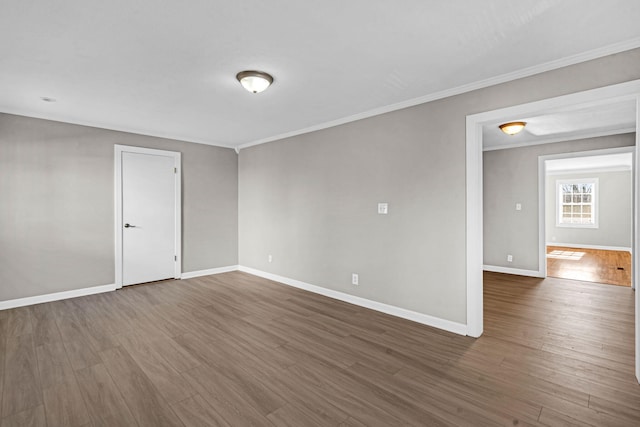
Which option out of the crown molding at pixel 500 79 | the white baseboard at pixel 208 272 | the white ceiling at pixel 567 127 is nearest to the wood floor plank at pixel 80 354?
the white baseboard at pixel 208 272

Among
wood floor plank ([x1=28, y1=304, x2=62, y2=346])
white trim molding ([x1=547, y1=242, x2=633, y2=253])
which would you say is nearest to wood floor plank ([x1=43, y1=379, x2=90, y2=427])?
wood floor plank ([x1=28, y1=304, x2=62, y2=346])

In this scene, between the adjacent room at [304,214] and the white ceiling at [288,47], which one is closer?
the white ceiling at [288,47]

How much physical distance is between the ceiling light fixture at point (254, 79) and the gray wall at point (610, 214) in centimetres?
1105

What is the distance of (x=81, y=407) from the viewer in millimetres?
2023

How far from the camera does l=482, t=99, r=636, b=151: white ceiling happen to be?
4.09 metres

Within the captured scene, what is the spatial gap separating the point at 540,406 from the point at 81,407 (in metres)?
2.98

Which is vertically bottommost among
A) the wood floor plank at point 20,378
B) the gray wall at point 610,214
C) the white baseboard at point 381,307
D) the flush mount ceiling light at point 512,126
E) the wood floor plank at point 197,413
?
the wood floor plank at point 197,413

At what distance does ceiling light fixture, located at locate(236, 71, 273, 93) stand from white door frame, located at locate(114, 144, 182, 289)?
297cm

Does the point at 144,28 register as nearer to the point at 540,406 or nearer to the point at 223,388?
the point at 223,388

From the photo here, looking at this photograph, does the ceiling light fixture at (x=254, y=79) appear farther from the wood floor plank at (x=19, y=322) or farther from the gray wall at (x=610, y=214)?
the gray wall at (x=610, y=214)

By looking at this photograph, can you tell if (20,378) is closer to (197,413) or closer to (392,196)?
(197,413)

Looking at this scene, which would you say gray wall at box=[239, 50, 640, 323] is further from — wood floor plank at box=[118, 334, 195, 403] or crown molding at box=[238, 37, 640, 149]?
wood floor plank at box=[118, 334, 195, 403]

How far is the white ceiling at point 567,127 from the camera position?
→ 4.09 metres

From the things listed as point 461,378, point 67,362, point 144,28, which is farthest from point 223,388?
point 144,28
